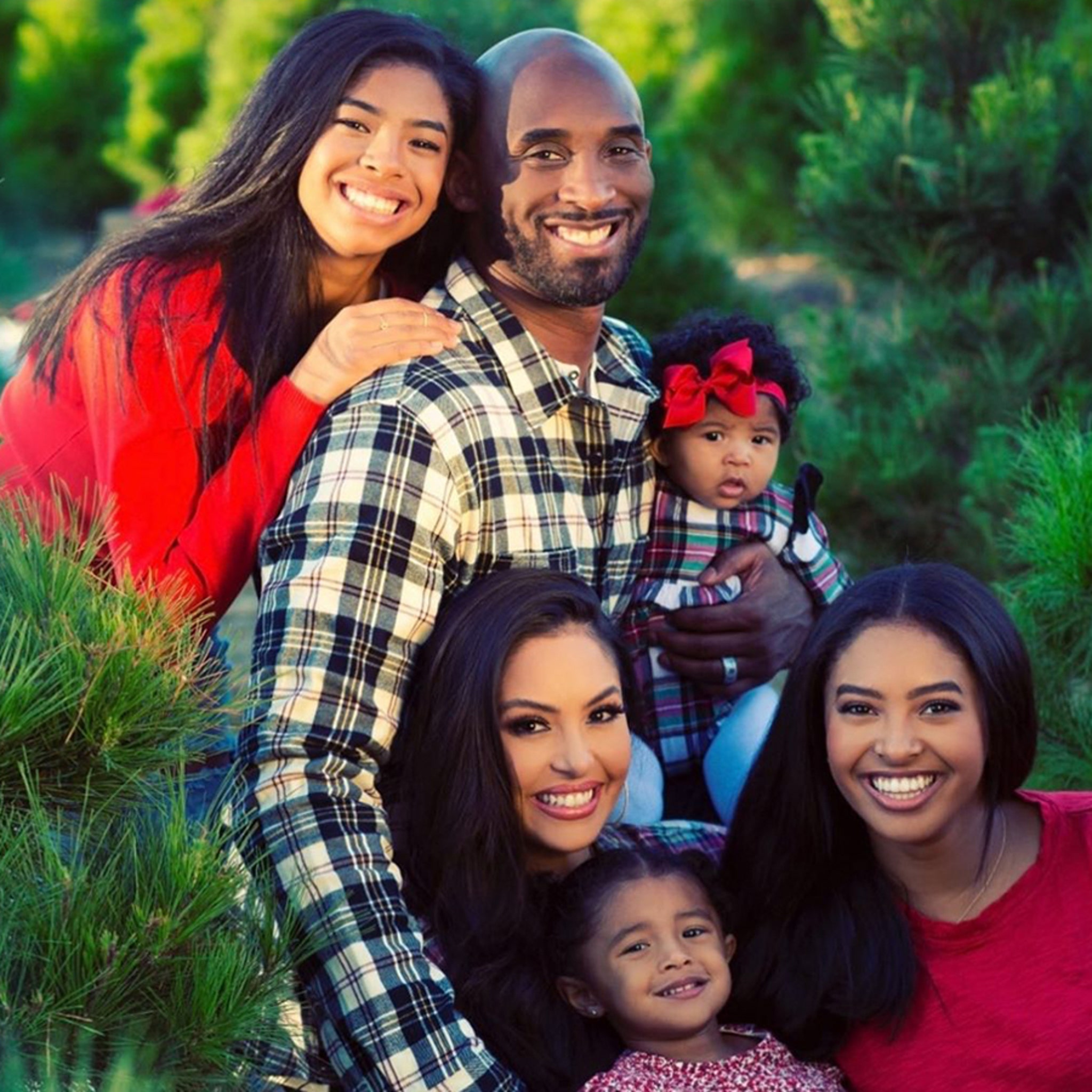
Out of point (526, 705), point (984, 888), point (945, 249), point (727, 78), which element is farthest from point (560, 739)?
point (727, 78)

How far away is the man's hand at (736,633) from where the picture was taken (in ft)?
11.7

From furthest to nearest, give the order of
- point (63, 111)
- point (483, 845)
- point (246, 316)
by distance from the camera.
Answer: point (63, 111)
point (246, 316)
point (483, 845)

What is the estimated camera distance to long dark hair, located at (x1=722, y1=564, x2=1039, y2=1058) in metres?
2.82

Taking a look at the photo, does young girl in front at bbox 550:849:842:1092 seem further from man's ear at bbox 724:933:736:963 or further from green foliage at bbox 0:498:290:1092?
green foliage at bbox 0:498:290:1092

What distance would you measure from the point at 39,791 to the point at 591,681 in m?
0.98

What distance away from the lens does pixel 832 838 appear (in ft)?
9.70

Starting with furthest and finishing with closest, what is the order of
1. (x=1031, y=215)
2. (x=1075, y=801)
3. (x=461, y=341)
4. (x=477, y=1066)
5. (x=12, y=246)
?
(x=12, y=246)
(x=1031, y=215)
(x=461, y=341)
(x=1075, y=801)
(x=477, y=1066)

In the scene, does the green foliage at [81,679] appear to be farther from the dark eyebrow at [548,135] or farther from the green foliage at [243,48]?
the green foliage at [243,48]

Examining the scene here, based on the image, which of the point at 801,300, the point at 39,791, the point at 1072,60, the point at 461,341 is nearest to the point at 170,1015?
the point at 39,791

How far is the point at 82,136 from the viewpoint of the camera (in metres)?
18.6

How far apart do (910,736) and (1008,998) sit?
1.34ft

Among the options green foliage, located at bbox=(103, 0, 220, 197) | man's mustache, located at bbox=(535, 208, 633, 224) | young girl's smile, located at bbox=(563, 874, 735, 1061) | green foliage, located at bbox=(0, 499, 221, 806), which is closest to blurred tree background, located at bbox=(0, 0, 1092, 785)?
man's mustache, located at bbox=(535, 208, 633, 224)

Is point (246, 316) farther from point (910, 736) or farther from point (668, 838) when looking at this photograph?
point (910, 736)

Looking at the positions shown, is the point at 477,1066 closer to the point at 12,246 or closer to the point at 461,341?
the point at 461,341
